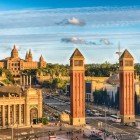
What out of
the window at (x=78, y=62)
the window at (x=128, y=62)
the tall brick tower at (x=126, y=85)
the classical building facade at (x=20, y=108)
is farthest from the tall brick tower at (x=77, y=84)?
the window at (x=128, y=62)

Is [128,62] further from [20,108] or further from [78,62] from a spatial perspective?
[20,108]

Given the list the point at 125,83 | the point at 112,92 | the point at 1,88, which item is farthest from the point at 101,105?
the point at 1,88

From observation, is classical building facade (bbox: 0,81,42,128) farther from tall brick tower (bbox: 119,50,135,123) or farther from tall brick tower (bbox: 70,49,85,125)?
tall brick tower (bbox: 119,50,135,123)

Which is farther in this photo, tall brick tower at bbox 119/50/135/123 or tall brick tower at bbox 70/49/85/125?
tall brick tower at bbox 119/50/135/123

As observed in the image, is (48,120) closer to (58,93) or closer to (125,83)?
(125,83)

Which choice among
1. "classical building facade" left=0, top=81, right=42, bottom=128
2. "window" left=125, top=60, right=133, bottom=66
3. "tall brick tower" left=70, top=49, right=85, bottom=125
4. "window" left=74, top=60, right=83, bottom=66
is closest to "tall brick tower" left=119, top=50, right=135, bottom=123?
"window" left=125, top=60, right=133, bottom=66

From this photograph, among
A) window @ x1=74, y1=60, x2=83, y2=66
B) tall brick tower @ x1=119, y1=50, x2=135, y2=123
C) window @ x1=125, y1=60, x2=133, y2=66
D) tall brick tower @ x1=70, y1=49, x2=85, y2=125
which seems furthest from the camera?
window @ x1=125, y1=60, x2=133, y2=66

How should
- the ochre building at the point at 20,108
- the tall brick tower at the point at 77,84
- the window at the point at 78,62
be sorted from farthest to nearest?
the window at the point at 78,62, the tall brick tower at the point at 77,84, the ochre building at the point at 20,108

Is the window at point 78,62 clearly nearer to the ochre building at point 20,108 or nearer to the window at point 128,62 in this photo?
the ochre building at point 20,108
